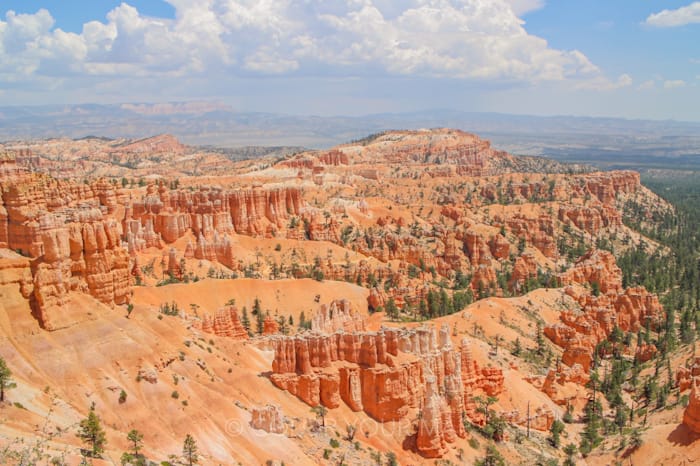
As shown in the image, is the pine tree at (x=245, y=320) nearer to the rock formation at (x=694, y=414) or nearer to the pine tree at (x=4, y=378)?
the pine tree at (x=4, y=378)

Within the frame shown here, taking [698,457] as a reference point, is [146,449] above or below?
above

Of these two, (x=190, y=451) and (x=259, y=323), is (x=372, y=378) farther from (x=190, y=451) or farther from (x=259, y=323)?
(x=259, y=323)

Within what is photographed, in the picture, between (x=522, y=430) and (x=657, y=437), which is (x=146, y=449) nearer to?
(x=522, y=430)

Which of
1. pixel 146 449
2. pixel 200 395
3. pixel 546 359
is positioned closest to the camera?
pixel 146 449

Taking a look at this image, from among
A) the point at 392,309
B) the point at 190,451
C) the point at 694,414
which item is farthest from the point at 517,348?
the point at 190,451

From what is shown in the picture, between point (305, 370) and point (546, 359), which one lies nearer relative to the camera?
point (305, 370)

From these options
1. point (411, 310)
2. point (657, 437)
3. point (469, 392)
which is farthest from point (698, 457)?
point (411, 310)

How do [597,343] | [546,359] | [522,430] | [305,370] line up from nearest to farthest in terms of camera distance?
[305,370] < [522,430] < [546,359] < [597,343]

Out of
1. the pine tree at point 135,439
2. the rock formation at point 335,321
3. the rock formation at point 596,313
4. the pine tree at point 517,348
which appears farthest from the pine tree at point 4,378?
the rock formation at point 596,313
